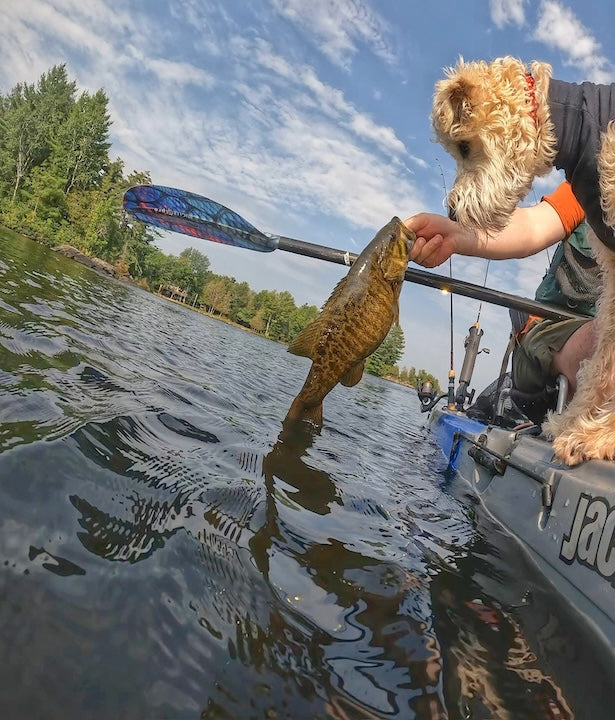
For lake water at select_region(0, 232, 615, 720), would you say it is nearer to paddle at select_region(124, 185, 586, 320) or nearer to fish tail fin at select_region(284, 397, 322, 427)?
fish tail fin at select_region(284, 397, 322, 427)

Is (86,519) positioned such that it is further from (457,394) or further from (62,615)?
(457,394)

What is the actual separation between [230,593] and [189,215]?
4.49 metres

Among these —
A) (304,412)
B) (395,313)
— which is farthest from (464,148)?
(304,412)

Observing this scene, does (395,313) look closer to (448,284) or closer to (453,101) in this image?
(448,284)

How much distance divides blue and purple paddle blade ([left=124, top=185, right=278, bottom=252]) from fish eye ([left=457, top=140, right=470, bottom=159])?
7.88 feet

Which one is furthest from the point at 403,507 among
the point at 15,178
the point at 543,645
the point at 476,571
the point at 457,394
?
the point at 15,178

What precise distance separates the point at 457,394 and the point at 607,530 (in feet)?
29.0

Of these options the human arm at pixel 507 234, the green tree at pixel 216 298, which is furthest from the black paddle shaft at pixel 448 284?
the green tree at pixel 216 298

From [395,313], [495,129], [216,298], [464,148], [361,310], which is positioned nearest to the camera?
[495,129]

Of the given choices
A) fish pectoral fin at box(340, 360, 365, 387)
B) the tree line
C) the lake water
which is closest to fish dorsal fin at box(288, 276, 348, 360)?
fish pectoral fin at box(340, 360, 365, 387)

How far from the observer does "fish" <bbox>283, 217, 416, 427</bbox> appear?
150 inches

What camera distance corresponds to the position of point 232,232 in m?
5.21

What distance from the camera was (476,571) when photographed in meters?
2.64

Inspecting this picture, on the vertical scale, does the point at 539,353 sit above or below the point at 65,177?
below
